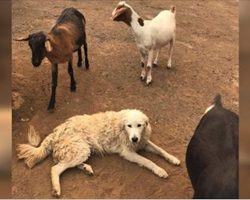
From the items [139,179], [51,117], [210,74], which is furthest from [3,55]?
[210,74]

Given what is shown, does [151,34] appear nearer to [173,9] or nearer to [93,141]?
[173,9]

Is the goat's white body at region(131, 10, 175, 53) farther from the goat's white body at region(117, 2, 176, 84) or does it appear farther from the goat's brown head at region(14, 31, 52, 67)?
the goat's brown head at region(14, 31, 52, 67)

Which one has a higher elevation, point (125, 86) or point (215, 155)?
point (125, 86)

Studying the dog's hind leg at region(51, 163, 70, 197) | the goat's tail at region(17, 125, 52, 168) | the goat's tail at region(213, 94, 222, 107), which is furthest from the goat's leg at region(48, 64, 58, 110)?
the goat's tail at region(213, 94, 222, 107)

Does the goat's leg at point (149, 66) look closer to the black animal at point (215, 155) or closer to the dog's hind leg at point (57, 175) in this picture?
the black animal at point (215, 155)

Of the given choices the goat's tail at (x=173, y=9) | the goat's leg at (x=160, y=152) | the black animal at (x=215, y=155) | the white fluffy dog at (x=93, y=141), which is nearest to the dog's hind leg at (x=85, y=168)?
the white fluffy dog at (x=93, y=141)

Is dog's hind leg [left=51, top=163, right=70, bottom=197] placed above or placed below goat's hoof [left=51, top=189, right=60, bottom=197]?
above

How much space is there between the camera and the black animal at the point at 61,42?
5.06 ft

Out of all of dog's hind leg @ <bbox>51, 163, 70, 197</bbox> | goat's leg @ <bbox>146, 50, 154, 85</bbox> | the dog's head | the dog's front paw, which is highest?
goat's leg @ <bbox>146, 50, 154, 85</bbox>

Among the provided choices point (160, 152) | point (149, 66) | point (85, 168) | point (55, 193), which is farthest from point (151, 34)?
point (55, 193)

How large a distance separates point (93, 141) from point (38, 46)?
0.40 metres

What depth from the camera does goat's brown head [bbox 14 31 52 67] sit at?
5.03 ft

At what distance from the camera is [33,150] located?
154 centimetres

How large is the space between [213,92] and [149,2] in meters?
0.43
